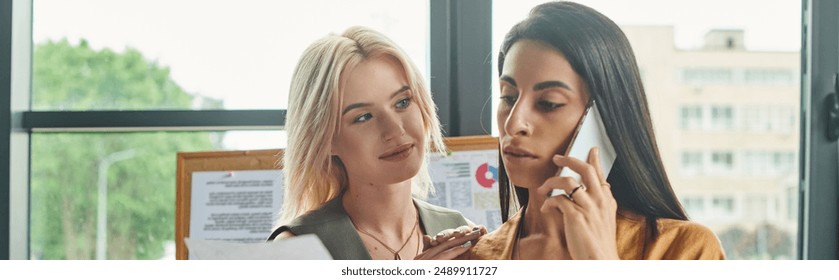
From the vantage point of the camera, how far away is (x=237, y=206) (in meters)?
2.09

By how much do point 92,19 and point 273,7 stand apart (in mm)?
454

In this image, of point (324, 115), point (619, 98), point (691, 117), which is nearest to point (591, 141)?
point (619, 98)

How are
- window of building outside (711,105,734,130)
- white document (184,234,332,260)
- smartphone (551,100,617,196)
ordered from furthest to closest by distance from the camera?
window of building outside (711,105,734,130) < white document (184,234,332,260) < smartphone (551,100,617,196)

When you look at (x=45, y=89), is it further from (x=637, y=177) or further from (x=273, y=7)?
(x=637, y=177)

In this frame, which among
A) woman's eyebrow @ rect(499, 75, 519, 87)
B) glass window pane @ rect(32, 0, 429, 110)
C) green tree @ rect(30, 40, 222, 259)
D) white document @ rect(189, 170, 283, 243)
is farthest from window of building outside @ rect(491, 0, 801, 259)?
green tree @ rect(30, 40, 222, 259)

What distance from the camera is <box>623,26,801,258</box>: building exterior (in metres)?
2.07

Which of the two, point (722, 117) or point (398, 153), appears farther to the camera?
point (722, 117)

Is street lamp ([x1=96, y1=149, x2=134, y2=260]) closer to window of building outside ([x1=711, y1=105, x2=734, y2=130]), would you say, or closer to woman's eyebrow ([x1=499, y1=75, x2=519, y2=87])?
woman's eyebrow ([x1=499, y1=75, x2=519, y2=87])

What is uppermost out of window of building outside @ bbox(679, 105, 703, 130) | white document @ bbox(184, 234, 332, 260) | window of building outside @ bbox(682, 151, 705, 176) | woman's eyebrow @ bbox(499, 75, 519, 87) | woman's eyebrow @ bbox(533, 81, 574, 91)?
woman's eyebrow @ bbox(499, 75, 519, 87)

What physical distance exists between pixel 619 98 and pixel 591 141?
11cm

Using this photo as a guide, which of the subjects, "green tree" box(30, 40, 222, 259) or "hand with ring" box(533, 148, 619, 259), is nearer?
"hand with ring" box(533, 148, 619, 259)

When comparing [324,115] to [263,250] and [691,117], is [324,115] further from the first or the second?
[691,117]

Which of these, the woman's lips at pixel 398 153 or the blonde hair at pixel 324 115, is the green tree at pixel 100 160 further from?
the woman's lips at pixel 398 153

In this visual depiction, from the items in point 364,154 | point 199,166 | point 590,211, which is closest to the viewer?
point 590,211
